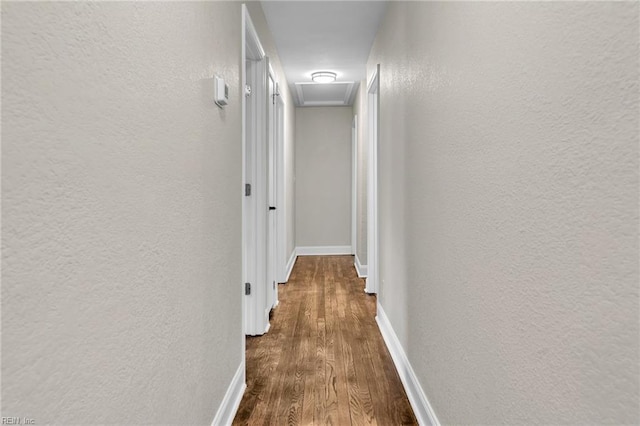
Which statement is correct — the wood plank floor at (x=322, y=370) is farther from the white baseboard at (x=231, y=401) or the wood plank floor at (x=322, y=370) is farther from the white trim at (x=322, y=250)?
the white trim at (x=322, y=250)

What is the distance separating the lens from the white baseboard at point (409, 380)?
1.82m

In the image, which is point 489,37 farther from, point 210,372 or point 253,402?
point 253,402

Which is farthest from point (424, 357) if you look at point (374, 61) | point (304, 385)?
point (374, 61)

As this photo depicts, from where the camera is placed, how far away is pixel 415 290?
6.88 feet

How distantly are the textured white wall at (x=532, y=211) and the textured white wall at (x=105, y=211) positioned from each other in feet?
2.94

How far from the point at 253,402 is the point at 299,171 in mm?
4959

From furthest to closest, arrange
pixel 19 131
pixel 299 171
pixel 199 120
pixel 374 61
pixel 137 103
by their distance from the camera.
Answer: pixel 299 171 < pixel 374 61 < pixel 199 120 < pixel 137 103 < pixel 19 131

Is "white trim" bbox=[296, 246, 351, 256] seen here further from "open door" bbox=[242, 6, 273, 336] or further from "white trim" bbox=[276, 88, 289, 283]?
"open door" bbox=[242, 6, 273, 336]

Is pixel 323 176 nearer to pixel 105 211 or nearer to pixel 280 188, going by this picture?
pixel 280 188

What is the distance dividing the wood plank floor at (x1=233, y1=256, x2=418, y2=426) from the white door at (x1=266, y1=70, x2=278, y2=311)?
0.22 m

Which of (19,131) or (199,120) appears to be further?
(199,120)

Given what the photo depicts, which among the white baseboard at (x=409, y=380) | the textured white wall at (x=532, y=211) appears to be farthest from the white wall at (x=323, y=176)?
the textured white wall at (x=532, y=211)

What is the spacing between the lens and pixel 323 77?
190 inches

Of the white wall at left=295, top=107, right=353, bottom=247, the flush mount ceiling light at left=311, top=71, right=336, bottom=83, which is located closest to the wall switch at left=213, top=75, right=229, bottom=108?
the flush mount ceiling light at left=311, top=71, right=336, bottom=83
